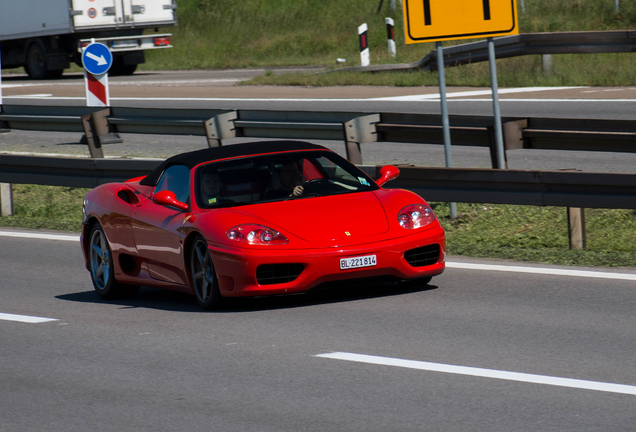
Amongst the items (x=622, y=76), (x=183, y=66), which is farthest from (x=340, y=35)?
(x=622, y=76)

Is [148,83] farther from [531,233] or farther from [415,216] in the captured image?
[415,216]

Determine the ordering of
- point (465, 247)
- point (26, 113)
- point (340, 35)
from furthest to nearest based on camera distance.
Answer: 1. point (340, 35)
2. point (26, 113)
3. point (465, 247)

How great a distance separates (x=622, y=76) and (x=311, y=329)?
17.8m

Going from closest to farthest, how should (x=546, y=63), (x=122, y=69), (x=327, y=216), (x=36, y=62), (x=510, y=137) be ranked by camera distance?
(x=327, y=216)
(x=510, y=137)
(x=546, y=63)
(x=36, y=62)
(x=122, y=69)

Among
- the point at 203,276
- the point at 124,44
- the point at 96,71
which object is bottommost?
the point at 203,276

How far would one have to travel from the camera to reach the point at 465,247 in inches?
423

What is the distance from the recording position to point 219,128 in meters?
14.2

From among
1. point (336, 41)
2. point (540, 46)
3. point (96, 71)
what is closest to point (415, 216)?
point (96, 71)

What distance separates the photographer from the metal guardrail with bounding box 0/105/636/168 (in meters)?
11.6

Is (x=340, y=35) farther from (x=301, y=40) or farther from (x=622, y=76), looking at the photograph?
(x=622, y=76)

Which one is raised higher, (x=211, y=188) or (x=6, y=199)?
(x=211, y=188)

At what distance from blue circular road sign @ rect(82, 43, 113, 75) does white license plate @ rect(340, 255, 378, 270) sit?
12661 mm

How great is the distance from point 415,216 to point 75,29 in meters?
28.4

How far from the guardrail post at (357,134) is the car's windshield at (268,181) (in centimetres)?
363
